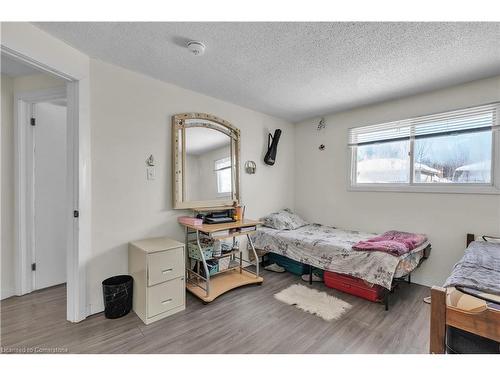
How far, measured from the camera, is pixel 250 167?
332 centimetres

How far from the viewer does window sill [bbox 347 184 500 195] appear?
7.55 feet

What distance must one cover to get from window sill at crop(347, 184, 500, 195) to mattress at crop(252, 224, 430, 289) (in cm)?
62

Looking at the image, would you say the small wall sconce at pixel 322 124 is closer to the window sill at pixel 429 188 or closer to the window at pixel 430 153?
the window at pixel 430 153

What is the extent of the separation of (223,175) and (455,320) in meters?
2.46

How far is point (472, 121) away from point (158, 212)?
139 inches

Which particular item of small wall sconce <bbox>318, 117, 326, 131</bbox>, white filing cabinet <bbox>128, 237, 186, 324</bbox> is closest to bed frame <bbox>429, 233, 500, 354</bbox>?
white filing cabinet <bbox>128, 237, 186, 324</bbox>

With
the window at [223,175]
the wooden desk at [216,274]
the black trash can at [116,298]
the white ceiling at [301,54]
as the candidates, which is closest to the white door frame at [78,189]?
the black trash can at [116,298]

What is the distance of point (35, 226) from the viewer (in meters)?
2.41

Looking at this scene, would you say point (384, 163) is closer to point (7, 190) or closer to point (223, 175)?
point (223, 175)

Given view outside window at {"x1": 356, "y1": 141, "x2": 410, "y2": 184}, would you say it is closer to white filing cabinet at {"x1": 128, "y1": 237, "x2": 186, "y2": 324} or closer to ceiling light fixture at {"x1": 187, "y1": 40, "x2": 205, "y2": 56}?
ceiling light fixture at {"x1": 187, "y1": 40, "x2": 205, "y2": 56}

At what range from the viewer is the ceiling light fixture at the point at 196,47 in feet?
5.57

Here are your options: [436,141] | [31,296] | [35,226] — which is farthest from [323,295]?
[35,226]

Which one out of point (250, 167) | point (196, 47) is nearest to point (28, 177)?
point (196, 47)
